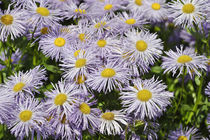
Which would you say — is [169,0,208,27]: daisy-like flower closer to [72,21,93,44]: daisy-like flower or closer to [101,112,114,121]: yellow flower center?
[72,21,93,44]: daisy-like flower

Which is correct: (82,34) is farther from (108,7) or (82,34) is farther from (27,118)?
(27,118)

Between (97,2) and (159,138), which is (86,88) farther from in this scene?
(97,2)

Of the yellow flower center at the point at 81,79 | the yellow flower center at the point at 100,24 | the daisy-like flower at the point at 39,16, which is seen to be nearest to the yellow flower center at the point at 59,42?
the daisy-like flower at the point at 39,16

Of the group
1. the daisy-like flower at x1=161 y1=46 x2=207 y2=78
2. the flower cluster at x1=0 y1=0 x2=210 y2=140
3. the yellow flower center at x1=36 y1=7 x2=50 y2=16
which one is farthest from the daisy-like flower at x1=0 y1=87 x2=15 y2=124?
the daisy-like flower at x1=161 y1=46 x2=207 y2=78

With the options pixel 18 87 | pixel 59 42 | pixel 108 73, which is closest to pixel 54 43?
pixel 59 42

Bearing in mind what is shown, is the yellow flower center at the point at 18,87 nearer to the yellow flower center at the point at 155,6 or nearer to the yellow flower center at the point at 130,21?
the yellow flower center at the point at 130,21

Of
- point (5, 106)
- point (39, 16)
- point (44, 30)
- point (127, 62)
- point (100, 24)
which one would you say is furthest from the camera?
point (44, 30)

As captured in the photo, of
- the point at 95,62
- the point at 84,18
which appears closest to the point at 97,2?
the point at 84,18
